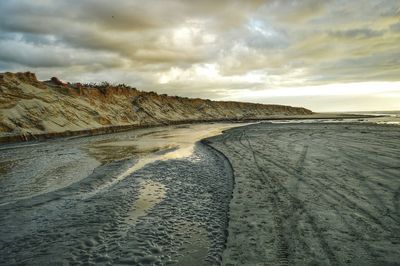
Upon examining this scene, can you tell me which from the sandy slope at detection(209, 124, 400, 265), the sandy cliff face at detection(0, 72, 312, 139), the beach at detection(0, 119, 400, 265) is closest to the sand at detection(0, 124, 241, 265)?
the beach at detection(0, 119, 400, 265)

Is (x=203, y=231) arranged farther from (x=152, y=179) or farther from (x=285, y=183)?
(x=152, y=179)

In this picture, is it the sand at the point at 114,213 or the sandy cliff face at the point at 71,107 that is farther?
the sandy cliff face at the point at 71,107

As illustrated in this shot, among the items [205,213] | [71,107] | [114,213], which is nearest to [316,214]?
[205,213]

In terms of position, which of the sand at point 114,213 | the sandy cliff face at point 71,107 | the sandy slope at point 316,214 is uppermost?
the sandy cliff face at point 71,107

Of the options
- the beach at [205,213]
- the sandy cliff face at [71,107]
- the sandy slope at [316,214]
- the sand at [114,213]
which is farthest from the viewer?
the sandy cliff face at [71,107]

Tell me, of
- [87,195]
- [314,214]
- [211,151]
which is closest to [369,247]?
[314,214]

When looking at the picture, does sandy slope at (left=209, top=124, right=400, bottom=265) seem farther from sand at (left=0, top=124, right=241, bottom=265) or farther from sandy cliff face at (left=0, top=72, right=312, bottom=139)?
sandy cliff face at (left=0, top=72, right=312, bottom=139)

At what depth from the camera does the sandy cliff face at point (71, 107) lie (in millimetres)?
26891

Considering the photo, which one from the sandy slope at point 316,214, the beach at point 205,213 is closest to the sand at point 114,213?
the beach at point 205,213

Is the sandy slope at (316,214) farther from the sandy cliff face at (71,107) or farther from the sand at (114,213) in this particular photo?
the sandy cliff face at (71,107)

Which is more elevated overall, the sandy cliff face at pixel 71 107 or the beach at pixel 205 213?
the sandy cliff face at pixel 71 107

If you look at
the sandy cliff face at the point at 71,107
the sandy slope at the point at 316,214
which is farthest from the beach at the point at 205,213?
the sandy cliff face at the point at 71,107

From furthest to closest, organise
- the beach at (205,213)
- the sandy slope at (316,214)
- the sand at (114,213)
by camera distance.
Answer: the sand at (114,213) → the beach at (205,213) → the sandy slope at (316,214)

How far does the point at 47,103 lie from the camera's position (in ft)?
105
